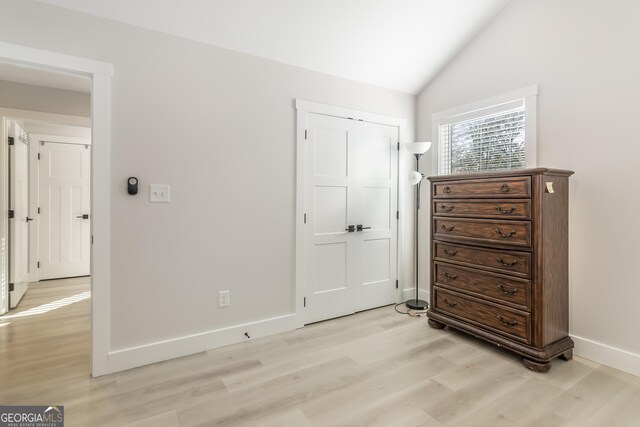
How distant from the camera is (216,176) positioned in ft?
8.43

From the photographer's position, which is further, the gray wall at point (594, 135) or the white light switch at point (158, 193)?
the white light switch at point (158, 193)

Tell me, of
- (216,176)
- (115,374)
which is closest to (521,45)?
(216,176)

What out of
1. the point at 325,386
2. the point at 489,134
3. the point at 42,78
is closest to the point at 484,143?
the point at 489,134

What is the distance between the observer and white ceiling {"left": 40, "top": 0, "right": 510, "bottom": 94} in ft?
7.41

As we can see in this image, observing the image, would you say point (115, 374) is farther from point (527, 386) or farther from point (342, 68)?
point (342, 68)

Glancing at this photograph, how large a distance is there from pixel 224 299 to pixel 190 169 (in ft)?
3.60

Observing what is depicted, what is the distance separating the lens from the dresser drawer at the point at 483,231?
2.29 meters

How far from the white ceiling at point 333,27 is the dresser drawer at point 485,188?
138 centimetres

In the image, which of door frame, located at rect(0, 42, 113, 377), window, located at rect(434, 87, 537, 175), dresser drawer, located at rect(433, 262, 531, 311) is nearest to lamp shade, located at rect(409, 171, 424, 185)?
window, located at rect(434, 87, 537, 175)

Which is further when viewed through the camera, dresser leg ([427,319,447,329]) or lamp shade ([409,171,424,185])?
lamp shade ([409,171,424,185])

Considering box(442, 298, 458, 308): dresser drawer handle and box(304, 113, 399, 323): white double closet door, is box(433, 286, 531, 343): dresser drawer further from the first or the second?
box(304, 113, 399, 323): white double closet door

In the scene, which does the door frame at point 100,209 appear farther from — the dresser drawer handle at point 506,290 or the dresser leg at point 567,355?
the dresser leg at point 567,355

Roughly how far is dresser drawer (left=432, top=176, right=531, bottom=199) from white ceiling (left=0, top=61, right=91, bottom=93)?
337cm

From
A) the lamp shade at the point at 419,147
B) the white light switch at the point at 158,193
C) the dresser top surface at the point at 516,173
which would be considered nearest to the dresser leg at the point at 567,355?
the dresser top surface at the point at 516,173
